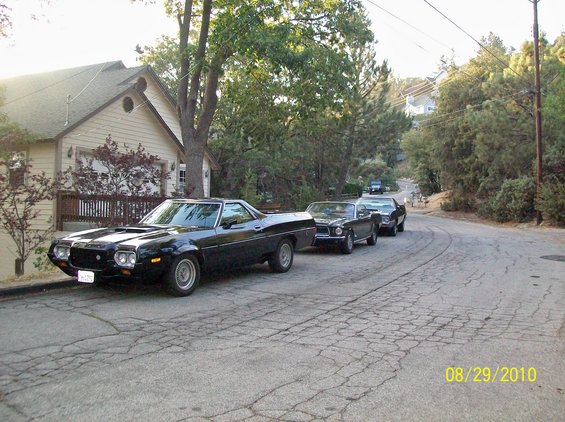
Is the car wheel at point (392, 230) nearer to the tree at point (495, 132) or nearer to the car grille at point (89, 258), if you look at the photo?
the tree at point (495, 132)

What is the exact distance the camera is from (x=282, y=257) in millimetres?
10094

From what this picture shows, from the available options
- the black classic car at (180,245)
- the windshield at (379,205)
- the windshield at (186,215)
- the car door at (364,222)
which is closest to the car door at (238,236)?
the black classic car at (180,245)

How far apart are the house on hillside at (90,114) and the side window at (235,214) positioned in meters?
5.34

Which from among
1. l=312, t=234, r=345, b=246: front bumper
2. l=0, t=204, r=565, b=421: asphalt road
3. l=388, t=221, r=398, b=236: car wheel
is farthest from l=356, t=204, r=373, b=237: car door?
l=0, t=204, r=565, b=421: asphalt road

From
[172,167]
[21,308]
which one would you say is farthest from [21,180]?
[172,167]

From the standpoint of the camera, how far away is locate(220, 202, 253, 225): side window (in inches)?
346

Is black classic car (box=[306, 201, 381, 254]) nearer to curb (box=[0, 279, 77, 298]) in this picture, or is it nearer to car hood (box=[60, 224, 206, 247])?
car hood (box=[60, 224, 206, 247])

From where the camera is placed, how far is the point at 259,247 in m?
9.27

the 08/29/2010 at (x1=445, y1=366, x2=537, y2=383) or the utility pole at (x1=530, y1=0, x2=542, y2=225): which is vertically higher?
the utility pole at (x1=530, y1=0, x2=542, y2=225)

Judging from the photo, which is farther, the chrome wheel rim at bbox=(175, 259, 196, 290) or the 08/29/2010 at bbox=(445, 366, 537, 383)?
the chrome wheel rim at bbox=(175, 259, 196, 290)

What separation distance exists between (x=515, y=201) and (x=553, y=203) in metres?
3.34

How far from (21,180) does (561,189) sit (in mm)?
21885

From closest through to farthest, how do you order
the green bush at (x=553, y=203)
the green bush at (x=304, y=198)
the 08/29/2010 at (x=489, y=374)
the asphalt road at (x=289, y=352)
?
the asphalt road at (x=289, y=352), the 08/29/2010 at (x=489, y=374), the green bush at (x=553, y=203), the green bush at (x=304, y=198)

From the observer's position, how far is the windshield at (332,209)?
554 inches
